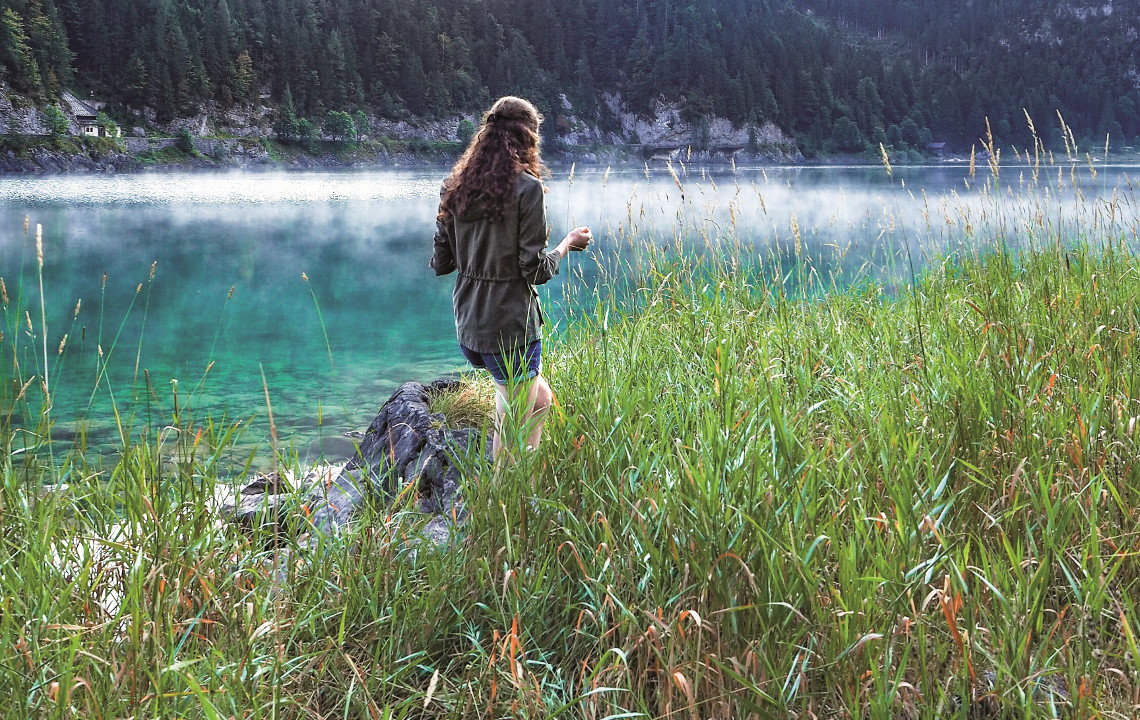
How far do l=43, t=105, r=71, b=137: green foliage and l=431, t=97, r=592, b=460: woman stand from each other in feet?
306

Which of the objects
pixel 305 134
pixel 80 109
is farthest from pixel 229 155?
pixel 80 109

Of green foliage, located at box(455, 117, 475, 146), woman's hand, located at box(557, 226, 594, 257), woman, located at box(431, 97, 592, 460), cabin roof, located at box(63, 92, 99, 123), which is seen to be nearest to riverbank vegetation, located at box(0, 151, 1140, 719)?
woman, located at box(431, 97, 592, 460)

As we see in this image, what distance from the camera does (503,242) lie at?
3584 mm

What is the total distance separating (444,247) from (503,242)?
443 mm

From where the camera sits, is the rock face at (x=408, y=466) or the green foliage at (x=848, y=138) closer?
the rock face at (x=408, y=466)

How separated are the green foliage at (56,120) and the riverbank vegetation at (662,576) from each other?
94.2 meters

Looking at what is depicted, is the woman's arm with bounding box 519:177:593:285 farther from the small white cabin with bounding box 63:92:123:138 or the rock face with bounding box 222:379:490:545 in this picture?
the small white cabin with bounding box 63:92:123:138

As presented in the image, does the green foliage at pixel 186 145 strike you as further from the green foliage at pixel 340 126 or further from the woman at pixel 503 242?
the woman at pixel 503 242

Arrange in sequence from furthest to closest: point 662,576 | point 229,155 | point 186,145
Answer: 1. point 229,155
2. point 186,145
3. point 662,576

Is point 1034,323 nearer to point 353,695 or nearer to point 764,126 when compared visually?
point 353,695

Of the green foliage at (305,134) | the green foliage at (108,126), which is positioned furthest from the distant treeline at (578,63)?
the green foliage at (305,134)

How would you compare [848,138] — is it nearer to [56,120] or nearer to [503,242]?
[56,120]

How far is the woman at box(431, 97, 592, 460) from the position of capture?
3510 mm

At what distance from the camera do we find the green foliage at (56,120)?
82.2 m
